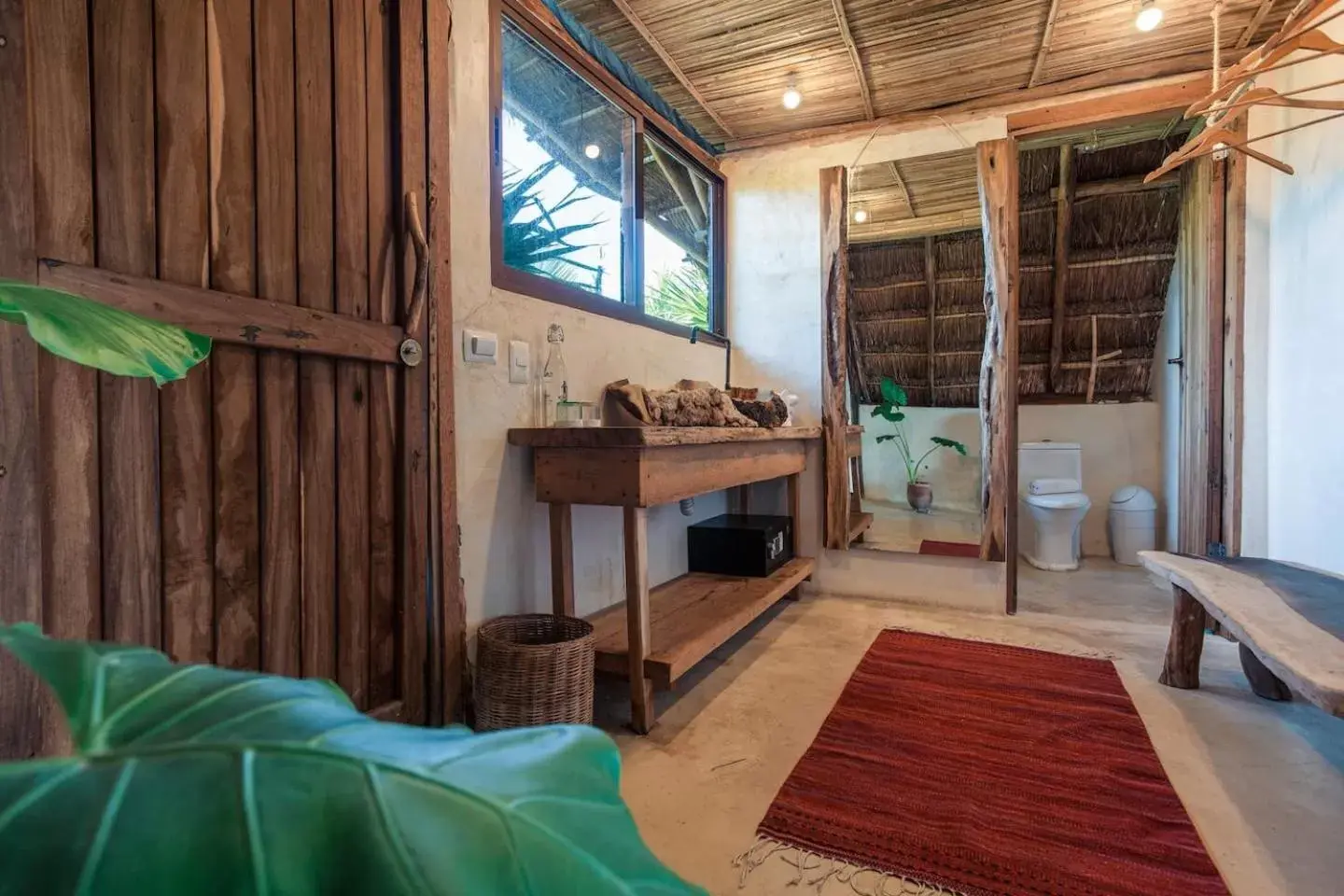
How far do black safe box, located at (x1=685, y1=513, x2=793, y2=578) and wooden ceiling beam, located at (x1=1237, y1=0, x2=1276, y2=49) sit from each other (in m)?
2.79

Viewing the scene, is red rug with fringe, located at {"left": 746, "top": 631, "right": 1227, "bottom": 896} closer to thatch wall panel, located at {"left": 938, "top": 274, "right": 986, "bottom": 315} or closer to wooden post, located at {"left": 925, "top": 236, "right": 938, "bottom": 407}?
wooden post, located at {"left": 925, "top": 236, "right": 938, "bottom": 407}

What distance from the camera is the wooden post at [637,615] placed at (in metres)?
1.87

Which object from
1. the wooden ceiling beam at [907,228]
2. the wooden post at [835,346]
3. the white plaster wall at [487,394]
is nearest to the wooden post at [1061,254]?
the wooden ceiling beam at [907,228]

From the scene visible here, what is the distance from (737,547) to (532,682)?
4.80ft

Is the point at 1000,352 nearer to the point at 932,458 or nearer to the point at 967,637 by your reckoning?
the point at 932,458

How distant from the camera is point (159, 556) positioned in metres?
1.21

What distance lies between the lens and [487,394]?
1.96m

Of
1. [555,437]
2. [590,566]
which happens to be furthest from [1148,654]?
[555,437]

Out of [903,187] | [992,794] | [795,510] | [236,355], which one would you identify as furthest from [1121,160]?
[236,355]

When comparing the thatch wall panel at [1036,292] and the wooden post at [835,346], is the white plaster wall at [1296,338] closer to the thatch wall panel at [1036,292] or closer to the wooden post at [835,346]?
the wooden post at [835,346]

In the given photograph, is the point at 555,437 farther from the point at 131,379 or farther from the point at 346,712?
the point at 346,712

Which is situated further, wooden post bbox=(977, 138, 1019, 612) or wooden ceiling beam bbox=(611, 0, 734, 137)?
wooden post bbox=(977, 138, 1019, 612)

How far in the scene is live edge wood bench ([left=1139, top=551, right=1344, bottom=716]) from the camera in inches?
50.6

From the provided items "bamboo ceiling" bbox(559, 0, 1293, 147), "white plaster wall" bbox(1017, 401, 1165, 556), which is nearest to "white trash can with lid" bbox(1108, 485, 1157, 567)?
"white plaster wall" bbox(1017, 401, 1165, 556)
